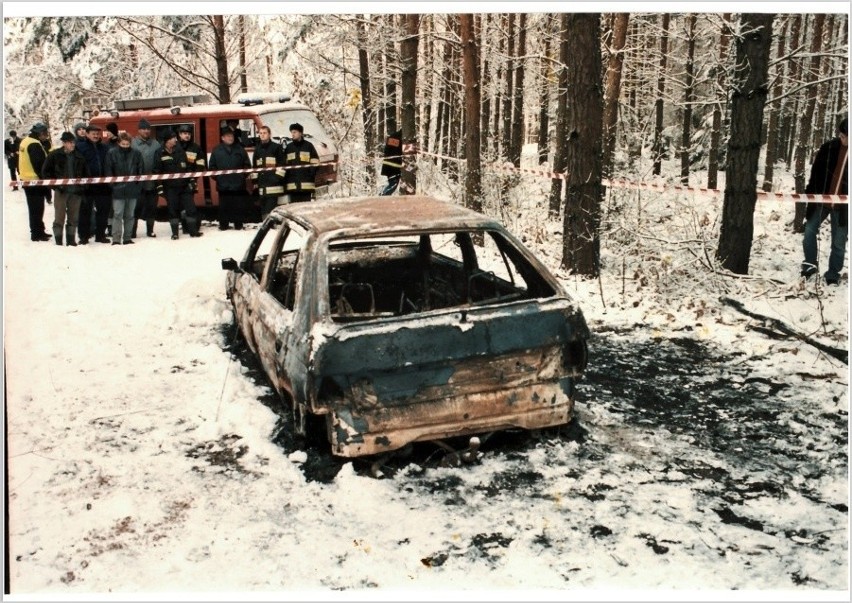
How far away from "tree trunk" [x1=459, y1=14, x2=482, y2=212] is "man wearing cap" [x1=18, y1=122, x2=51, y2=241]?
5.67m

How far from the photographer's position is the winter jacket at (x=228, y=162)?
11.1 metres

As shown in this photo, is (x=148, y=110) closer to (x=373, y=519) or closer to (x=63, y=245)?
(x=63, y=245)

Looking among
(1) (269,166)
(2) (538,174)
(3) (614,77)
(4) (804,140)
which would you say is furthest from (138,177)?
(4) (804,140)

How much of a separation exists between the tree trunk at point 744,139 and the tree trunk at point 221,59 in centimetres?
676

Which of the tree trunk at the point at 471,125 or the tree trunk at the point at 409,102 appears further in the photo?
the tree trunk at the point at 409,102

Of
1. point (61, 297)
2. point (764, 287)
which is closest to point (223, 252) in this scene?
point (61, 297)

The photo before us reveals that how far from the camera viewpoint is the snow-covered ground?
3.28 metres

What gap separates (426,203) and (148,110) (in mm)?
10093

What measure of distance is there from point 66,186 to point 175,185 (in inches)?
75.3

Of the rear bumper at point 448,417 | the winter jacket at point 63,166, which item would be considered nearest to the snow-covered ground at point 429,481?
the rear bumper at point 448,417

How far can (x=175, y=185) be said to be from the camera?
10.7m

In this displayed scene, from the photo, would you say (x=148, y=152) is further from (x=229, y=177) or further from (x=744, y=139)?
(x=744, y=139)

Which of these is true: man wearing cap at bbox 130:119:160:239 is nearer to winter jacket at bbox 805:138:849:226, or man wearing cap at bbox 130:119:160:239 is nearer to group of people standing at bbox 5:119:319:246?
group of people standing at bbox 5:119:319:246

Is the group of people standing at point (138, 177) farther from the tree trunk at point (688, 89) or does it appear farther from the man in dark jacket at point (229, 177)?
the tree trunk at point (688, 89)
